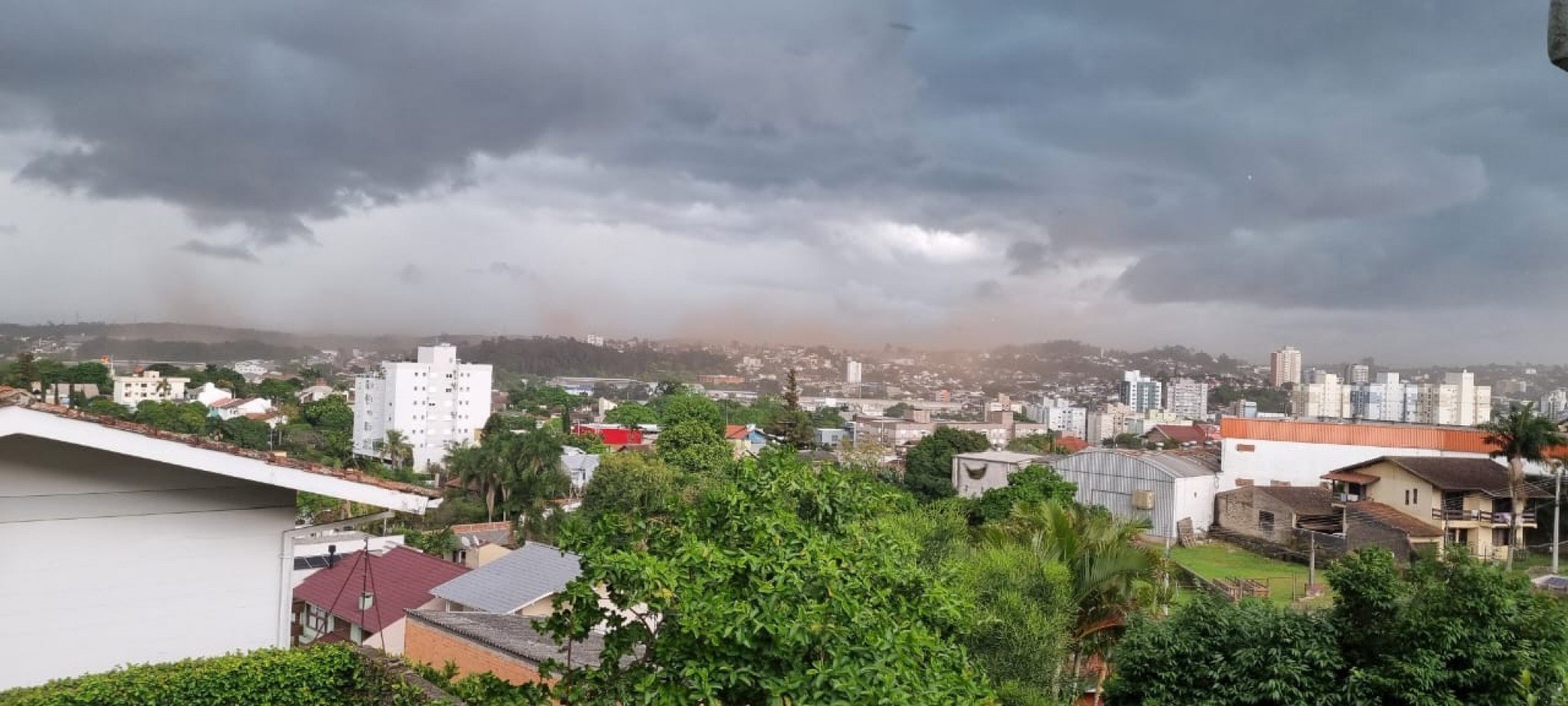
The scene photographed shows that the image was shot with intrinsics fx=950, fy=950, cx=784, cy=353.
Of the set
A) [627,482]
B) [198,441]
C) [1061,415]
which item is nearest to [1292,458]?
[627,482]

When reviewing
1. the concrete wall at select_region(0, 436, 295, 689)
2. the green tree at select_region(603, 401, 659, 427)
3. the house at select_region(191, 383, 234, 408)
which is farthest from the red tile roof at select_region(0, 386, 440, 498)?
the house at select_region(191, 383, 234, 408)

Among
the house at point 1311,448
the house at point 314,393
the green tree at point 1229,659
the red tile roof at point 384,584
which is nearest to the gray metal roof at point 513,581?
the red tile roof at point 384,584

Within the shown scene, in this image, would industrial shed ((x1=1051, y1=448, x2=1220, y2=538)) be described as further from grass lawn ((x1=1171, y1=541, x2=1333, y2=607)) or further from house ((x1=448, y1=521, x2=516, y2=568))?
house ((x1=448, y1=521, x2=516, y2=568))

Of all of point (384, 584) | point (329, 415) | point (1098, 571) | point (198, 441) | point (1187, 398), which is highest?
point (198, 441)

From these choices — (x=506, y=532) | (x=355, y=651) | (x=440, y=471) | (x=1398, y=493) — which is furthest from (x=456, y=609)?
(x=440, y=471)

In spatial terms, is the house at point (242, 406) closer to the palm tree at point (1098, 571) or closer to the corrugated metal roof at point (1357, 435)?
the corrugated metal roof at point (1357, 435)

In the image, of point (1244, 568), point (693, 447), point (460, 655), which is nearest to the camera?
point (460, 655)

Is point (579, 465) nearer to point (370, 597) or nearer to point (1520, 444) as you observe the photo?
point (370, 597)
